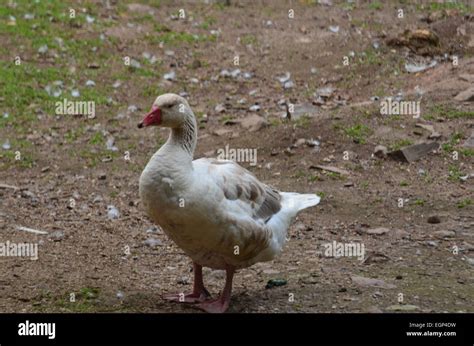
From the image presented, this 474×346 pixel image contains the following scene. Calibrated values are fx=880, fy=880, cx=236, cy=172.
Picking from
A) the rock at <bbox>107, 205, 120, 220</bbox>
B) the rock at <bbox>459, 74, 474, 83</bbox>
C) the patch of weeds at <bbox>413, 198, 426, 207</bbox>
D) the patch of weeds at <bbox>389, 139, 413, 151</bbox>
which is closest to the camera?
the rock at <bbox>107, 205, 120, 220</bbox>

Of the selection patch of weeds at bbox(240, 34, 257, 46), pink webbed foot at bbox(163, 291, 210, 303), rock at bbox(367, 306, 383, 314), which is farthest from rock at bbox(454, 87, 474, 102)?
pink webbed foot at bbox(163, 291, 210, 303)

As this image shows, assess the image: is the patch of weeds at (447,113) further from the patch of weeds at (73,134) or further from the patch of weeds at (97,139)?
the patch of weeds at (73,134)

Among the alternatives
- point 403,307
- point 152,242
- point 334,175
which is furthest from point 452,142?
point 403,307

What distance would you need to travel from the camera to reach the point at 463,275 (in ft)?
26.4

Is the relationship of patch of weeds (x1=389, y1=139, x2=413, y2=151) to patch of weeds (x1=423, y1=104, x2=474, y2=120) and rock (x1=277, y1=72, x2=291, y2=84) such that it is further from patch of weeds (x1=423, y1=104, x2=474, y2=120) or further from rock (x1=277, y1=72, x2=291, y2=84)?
rock (x1=277, y1=72, x2=291, y2=84)

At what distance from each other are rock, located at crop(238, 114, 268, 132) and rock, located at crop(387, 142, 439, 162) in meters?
1.93

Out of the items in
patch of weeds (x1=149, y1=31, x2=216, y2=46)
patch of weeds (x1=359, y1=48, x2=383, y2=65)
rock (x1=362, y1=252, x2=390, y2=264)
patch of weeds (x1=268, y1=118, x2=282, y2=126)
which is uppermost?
patch of weeds (x1=149, y1=31, x2=216, y2=46)

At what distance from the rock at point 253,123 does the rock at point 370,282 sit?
4.50 metres

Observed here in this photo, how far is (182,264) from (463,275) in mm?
2668

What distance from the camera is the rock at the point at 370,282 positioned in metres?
7.73

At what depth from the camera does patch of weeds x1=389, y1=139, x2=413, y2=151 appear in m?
11.3

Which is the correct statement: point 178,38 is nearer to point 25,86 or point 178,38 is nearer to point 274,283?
point 25,86

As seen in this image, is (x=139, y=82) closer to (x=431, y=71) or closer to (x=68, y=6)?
(x=68, y=6)

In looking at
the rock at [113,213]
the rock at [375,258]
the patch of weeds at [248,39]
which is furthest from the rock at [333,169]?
the patch of weeds at [248,39]
